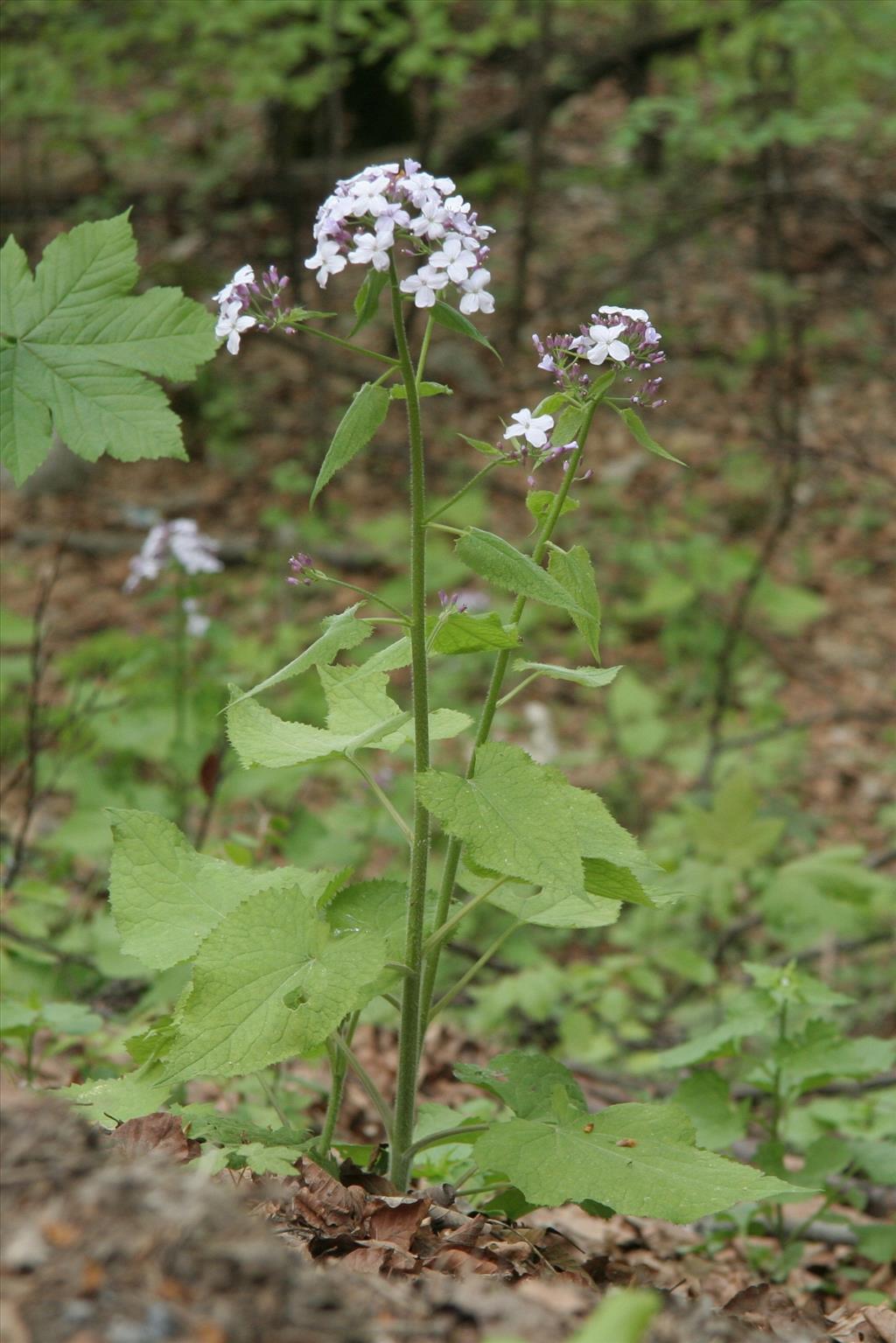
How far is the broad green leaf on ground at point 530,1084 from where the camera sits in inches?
72.7

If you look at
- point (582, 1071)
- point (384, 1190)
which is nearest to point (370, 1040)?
point (582, 1071)

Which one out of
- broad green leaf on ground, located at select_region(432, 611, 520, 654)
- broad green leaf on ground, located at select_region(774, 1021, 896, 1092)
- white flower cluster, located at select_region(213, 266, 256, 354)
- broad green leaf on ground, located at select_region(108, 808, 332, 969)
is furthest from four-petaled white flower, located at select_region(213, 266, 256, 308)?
broad green leaf on ground, located at select_region(774, 1021, 896, 1092)

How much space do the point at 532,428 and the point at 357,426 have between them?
26 cm

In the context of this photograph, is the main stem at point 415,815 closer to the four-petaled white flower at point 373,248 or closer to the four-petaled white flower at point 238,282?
the four-petaled white flower at point 373,248

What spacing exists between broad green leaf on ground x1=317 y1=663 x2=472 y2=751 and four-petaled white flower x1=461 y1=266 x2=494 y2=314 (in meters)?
0.60

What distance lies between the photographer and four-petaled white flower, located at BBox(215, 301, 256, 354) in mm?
1729

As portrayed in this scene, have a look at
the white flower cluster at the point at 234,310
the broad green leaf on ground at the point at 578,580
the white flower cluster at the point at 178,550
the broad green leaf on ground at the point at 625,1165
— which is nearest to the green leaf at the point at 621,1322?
the broad green leaf on ground at the point at 625,1165

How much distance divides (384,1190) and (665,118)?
34.9 feet

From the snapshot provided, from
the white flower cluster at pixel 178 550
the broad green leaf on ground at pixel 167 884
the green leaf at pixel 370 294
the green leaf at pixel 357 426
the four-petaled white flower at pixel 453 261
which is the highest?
the four-petaled white flower at pixel 453 261

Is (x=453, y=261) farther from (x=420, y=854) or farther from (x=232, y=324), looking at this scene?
(x=420, y=854)

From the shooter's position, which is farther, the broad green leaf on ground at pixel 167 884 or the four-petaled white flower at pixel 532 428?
the broad green leaf on ground at pixel 167 884

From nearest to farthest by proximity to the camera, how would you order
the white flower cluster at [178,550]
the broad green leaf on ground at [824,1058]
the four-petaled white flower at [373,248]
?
the four-petaled white flower at [373,248]
the broad green leaf on ground at [824,1058]
the white flower cluster at [178,550]

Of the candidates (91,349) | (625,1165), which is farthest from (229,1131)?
(91,349)

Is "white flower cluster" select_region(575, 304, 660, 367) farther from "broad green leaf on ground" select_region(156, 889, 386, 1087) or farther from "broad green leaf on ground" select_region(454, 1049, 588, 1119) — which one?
"broad green leaf on ground" select_region(454, 1049, 588, 1119)
